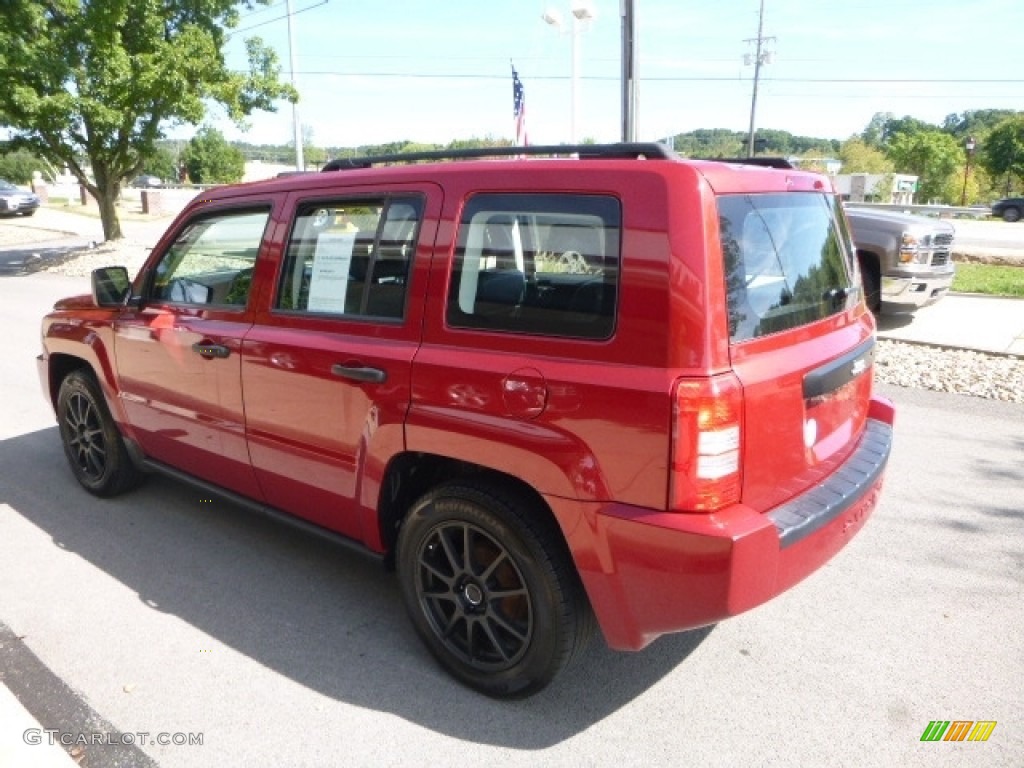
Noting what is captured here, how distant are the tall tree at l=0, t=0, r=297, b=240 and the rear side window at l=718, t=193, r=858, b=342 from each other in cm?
1658

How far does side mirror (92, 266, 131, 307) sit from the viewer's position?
162 inches

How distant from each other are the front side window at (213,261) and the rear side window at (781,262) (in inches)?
82.4

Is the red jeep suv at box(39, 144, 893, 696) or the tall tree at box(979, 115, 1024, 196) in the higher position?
the tall tree at box(979, 115, 1024, 196)

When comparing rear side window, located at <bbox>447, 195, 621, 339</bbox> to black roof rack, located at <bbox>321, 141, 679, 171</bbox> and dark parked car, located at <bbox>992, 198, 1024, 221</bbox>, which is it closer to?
black roof rack, located at <bbox>321, 141, 679, 171</bbox>

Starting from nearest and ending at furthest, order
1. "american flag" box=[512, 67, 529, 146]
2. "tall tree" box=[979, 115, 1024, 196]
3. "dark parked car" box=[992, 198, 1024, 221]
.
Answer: "american flag" box=[512, 67, 529, 146] → "dark parked car" box=[992, 198, 1024, 221] → "tall tree" box=[979, 115, 1024, 196]

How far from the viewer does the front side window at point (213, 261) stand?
345cm

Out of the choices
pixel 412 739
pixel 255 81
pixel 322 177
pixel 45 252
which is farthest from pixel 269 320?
pixel 45 252

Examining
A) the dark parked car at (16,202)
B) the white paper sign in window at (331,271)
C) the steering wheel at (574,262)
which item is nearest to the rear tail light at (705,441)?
the steering wheel at (574,262)

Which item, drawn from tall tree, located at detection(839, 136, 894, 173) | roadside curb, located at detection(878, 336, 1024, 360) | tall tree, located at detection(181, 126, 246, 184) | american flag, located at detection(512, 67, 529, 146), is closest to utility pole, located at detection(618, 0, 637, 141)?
american flag, located at detection(512, 67, 529, 146)

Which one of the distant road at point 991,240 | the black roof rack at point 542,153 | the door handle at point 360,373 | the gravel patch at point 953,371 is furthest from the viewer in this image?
the distant road at point 991,240

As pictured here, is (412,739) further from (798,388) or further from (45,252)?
(45,252)

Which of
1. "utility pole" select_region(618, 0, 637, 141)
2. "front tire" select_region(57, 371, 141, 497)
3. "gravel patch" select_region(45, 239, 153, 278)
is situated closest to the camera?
"front tire" select_region(57, 371, 141, 497)

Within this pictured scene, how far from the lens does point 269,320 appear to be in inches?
128

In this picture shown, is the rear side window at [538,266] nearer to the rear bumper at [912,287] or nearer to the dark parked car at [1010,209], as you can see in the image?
the rear bumper at [912,287]
